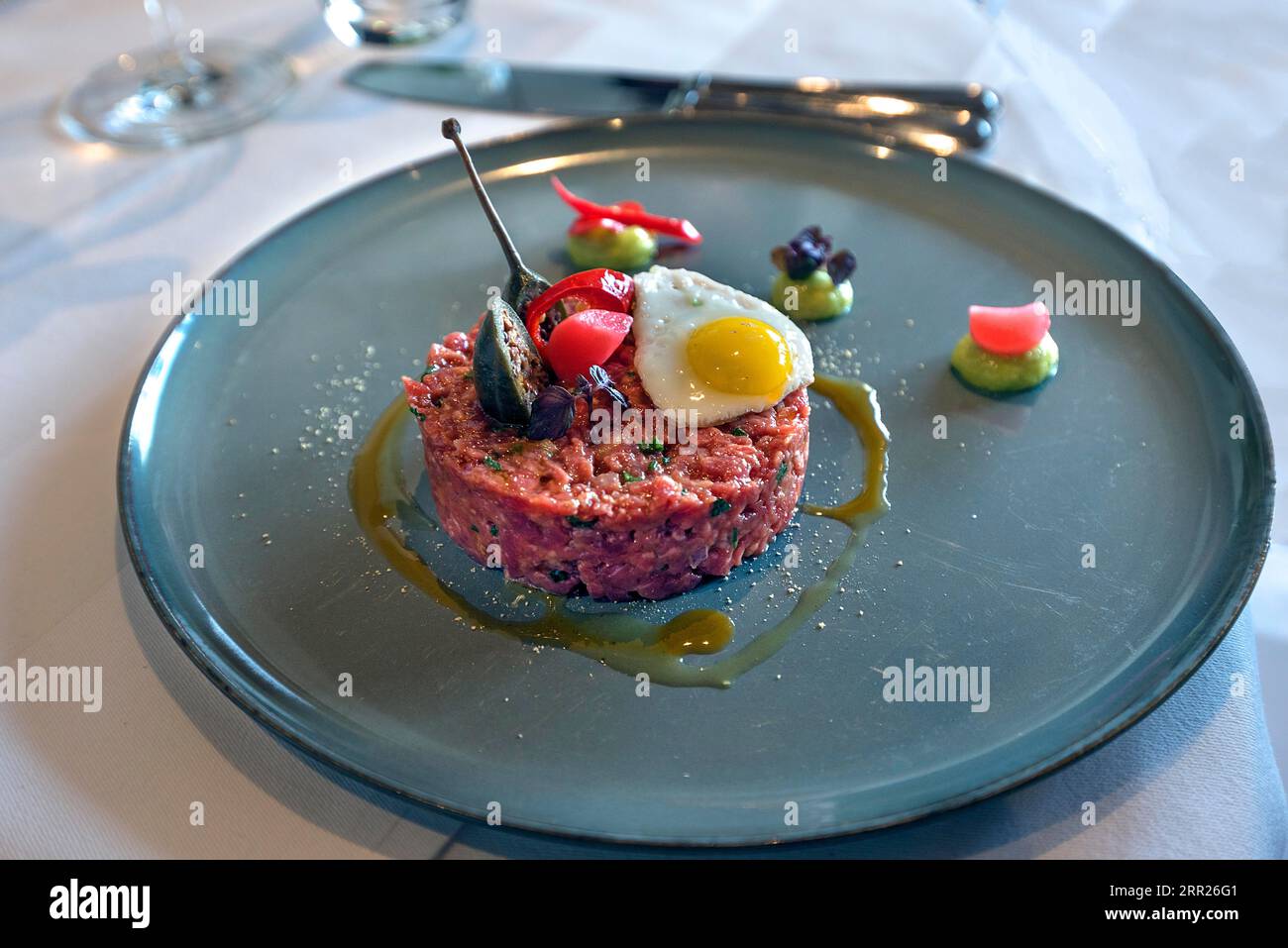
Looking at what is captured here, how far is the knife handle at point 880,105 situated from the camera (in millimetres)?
4379

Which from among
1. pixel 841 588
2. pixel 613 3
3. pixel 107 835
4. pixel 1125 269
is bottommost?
pixel 107 835

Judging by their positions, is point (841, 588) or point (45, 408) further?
point (45, 408)

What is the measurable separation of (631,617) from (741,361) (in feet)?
2.49

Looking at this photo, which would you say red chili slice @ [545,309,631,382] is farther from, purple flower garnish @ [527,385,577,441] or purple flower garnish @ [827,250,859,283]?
purple flower garnish @ [827,250,859,283]

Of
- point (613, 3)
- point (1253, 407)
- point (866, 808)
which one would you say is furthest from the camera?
point (613, 3)

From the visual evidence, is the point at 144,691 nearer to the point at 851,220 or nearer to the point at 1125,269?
the point at 851,220

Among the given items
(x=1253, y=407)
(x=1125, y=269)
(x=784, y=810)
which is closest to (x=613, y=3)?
(x=1125, y=269)

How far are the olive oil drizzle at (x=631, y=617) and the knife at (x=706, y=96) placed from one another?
1.61 m

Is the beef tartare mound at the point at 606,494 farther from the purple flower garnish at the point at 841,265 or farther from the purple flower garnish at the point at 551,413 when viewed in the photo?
the purple flower garnish at the point at 841,265

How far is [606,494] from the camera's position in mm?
2840

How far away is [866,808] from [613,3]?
4172 mm

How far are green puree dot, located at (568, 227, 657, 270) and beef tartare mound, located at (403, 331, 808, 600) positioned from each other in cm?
96

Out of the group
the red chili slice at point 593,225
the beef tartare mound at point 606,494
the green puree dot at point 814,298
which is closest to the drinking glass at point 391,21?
the red chili slice at point 593,225

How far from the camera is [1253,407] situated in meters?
3.16
